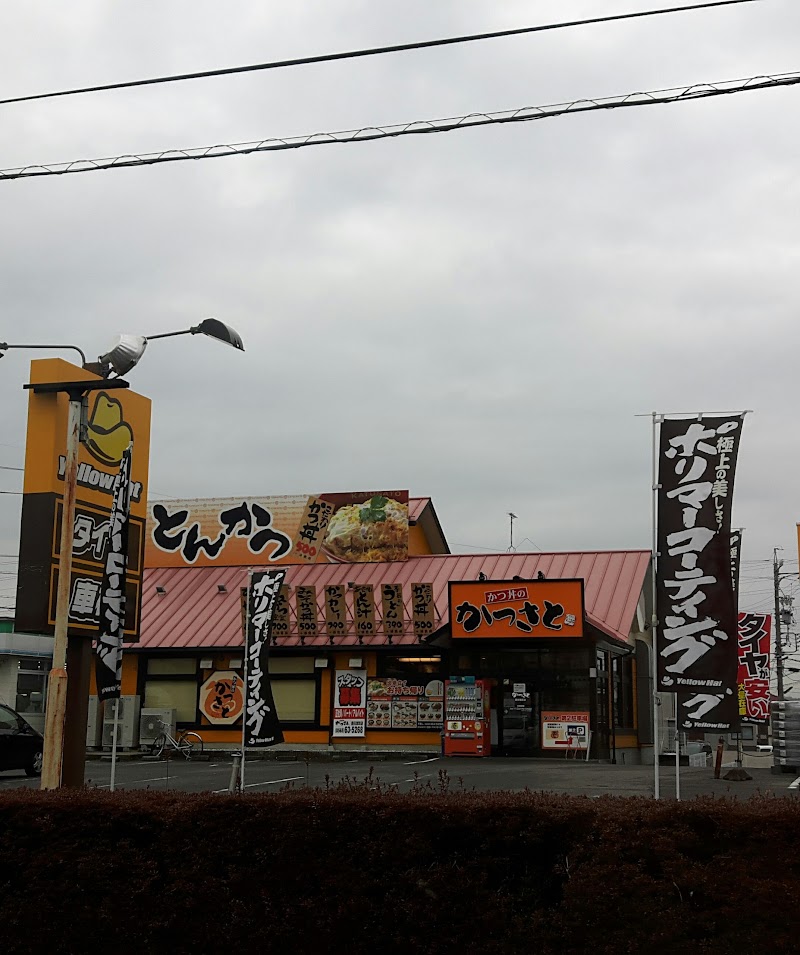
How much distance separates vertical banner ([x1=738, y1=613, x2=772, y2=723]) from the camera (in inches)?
1127

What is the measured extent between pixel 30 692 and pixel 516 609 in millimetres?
12619

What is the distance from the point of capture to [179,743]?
1171 inches

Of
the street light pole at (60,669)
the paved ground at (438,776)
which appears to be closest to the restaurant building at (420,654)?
the paved ground at (438,776)

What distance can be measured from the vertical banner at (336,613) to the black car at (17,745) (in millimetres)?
9208

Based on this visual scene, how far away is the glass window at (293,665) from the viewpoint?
30234 millimetres

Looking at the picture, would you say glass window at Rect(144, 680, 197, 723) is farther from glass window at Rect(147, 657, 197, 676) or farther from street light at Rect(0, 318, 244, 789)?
street light at Rect(0, 318, 244, 789)

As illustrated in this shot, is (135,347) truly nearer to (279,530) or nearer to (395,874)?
(395,874)

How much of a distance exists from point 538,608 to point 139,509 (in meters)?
13.0

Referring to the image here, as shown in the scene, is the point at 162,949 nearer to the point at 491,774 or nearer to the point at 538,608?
the point at 491,774

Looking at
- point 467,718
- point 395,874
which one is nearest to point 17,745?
point 467,718

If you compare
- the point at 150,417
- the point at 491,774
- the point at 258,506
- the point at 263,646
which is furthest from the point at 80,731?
the point at 258,506

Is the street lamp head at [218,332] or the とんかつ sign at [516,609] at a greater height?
the street lamp head at [218,332]

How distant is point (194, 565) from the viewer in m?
34.9

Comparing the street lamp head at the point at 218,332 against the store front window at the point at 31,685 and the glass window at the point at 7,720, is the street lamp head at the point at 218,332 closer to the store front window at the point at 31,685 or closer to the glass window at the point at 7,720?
the glass window at the point at 7,720
